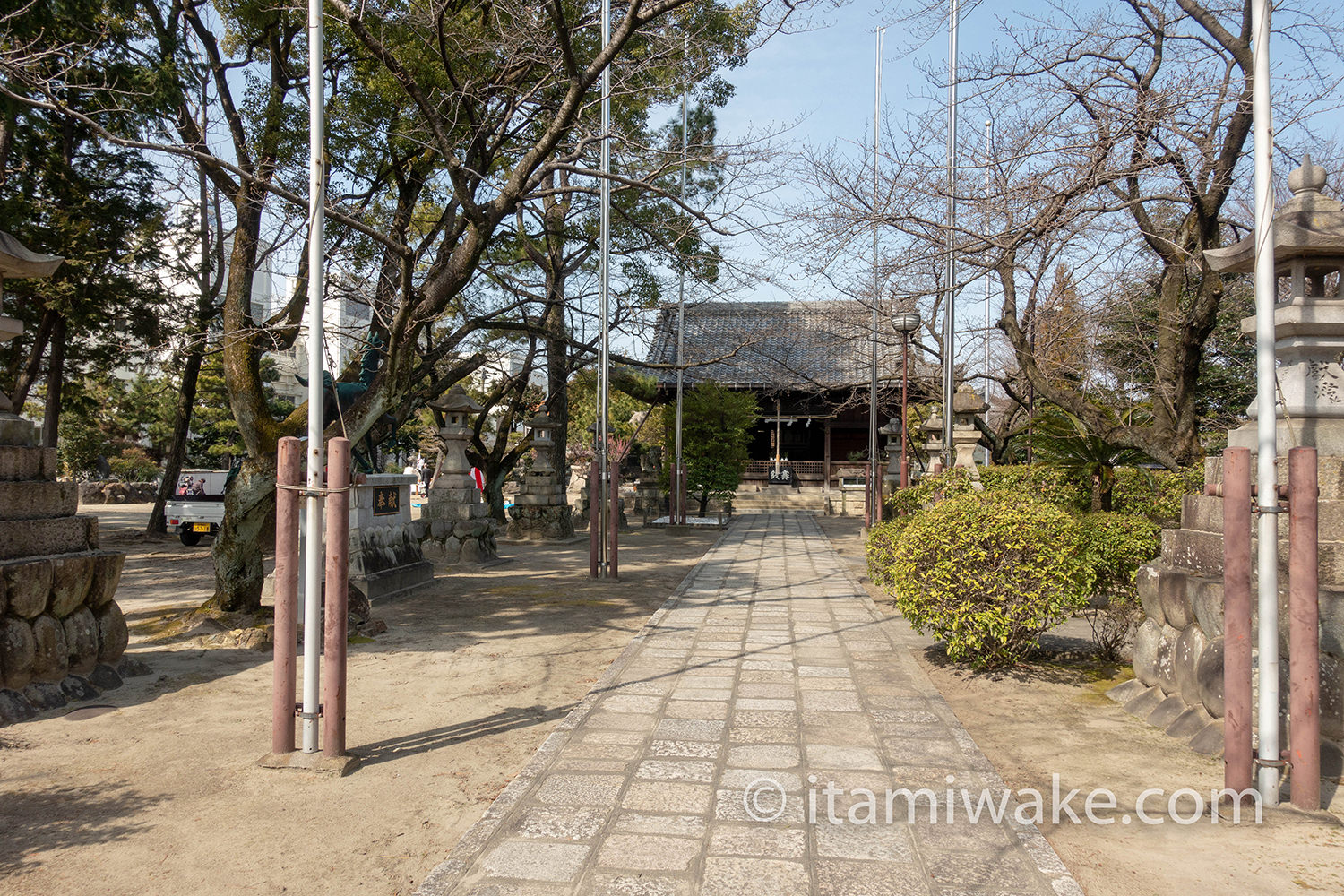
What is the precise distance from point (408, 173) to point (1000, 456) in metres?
12.7

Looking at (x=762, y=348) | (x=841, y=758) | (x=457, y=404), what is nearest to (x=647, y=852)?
(x=841, y=758)

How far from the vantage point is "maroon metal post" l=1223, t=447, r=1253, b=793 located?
3.36 metres

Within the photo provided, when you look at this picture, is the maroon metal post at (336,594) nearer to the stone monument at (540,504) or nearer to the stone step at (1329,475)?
the stone step at (1329,475)

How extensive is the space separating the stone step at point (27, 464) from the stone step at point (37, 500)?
0.06m

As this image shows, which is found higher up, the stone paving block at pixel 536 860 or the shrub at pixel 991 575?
the shrub at pixel 991 575

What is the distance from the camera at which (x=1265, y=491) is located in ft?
11.2

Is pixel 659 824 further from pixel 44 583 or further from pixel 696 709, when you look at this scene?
pixel 44 583

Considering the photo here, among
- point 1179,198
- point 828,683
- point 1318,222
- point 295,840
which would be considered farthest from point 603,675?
point 1179,198

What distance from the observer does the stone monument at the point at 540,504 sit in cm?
1617

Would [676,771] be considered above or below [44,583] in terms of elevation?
below

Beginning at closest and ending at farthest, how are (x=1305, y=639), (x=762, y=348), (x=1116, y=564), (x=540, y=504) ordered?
(x=1305, y=639) < (x=1116, y=564) < (x=540, y=504) < (x=762, y=348)

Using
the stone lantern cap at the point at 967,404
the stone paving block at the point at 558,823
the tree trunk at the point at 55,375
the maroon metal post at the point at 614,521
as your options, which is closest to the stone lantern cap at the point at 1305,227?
the stone paving block at the point at 558,823

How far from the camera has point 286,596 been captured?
12.4 feet

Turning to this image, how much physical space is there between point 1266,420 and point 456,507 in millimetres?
10971
